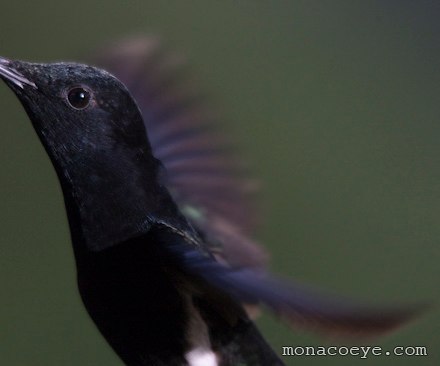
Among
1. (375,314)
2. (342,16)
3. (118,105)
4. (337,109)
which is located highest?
(342,16)

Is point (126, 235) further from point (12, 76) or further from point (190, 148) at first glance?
point (190, 148)

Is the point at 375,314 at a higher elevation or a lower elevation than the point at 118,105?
lower

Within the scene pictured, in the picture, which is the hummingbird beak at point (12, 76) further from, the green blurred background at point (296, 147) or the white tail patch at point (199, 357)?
the green blurred background at point (296, 147)

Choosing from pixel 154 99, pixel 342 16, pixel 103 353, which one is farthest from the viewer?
pixel 342 16

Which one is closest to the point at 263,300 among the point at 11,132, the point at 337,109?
the point at 11,132

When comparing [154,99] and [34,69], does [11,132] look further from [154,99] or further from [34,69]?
[34,69]
